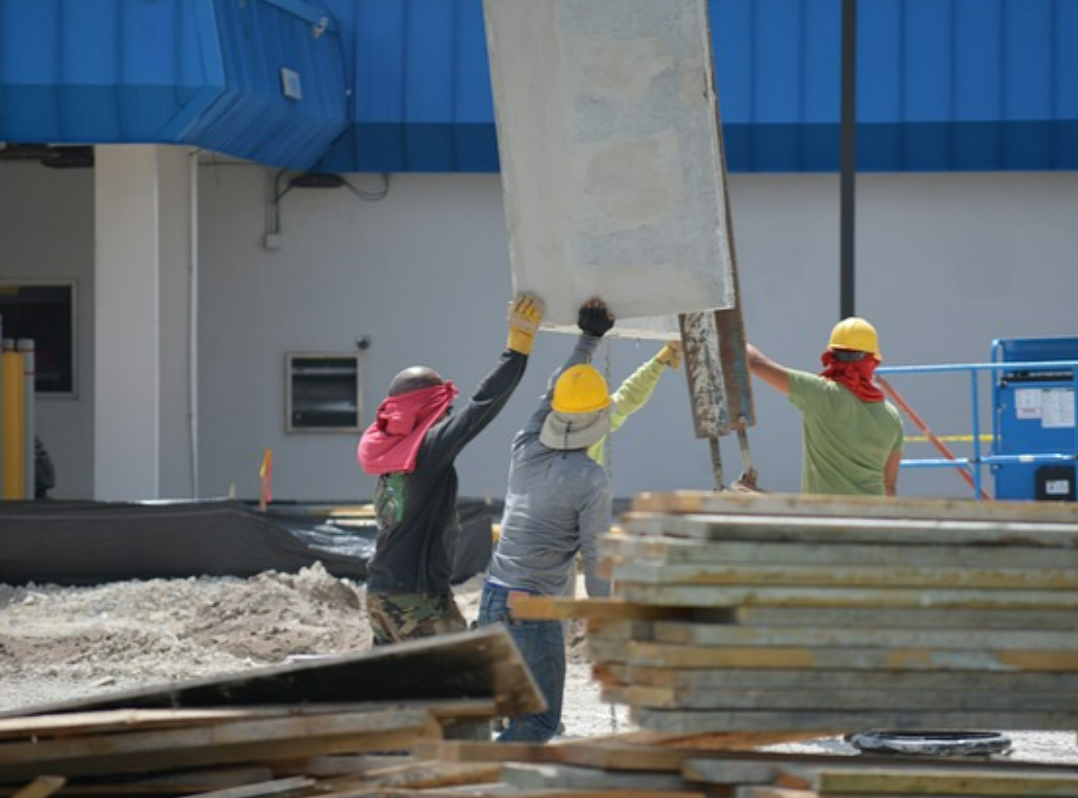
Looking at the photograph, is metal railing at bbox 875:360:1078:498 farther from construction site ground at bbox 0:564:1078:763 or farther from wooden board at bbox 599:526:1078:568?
wooden board at bbox 599:526:1078:568

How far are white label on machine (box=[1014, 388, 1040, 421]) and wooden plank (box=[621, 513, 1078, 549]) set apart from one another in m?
11.6

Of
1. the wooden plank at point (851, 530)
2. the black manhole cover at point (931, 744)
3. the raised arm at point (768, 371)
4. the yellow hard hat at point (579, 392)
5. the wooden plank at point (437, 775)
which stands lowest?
the black manhole cover at point (931, 744)

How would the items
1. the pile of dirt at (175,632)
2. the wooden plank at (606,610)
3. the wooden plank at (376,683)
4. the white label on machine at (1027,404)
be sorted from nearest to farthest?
1. the wooden plank at (606,610)
2. the wooden plank at (376,683)
3. the pile of dirt at (175,632)
4. the white label on machine at (1027,404)

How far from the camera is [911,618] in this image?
5.79 meters

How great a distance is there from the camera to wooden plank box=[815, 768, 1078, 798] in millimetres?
5430

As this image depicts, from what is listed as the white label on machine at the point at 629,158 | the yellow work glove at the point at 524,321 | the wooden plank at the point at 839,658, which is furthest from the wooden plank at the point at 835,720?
the yellow work glove at the point at 524,321

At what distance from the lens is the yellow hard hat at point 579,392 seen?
345 inches

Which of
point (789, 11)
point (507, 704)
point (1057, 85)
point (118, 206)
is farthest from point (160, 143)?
point (507, 704)

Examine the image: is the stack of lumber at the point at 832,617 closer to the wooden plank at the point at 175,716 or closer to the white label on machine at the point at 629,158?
the wooden plank at the point at 175,716

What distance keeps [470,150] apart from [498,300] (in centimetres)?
154

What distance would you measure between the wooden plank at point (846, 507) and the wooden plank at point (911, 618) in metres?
0.29

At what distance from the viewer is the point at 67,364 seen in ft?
72.2

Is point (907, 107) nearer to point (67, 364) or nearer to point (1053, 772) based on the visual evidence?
point (67, 364)

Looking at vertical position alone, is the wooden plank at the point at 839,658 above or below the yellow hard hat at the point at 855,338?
below
